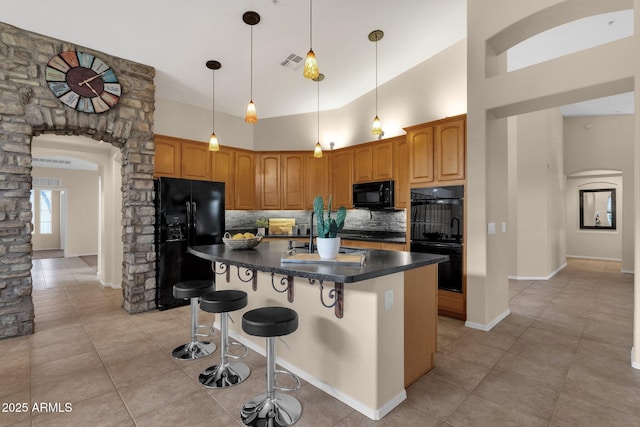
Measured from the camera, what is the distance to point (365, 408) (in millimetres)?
2023

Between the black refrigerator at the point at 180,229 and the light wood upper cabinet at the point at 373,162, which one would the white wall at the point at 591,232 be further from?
the black refrigerator at the point at 180,229

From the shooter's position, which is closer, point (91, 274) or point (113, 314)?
point (113, 314)

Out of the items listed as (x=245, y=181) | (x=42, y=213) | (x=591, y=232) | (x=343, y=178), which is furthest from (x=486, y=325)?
(x=42, y=213)

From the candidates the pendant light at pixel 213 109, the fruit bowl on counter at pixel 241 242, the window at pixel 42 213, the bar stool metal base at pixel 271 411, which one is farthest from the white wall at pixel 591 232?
the window at pixel 42 213

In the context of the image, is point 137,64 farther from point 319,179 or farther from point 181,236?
point 319,179

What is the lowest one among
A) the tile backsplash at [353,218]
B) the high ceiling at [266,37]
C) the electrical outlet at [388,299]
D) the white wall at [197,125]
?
the electrical outlet at [388,299]

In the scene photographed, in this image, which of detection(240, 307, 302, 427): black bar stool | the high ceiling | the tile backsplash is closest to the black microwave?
the tile backsplash

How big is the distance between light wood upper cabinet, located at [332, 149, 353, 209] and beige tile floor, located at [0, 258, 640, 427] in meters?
2.75

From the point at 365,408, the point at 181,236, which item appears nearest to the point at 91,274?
the point at 181,236

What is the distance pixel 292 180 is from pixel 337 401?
14.4ft

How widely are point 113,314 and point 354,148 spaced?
4.51m

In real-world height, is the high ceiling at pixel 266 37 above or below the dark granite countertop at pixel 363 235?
above

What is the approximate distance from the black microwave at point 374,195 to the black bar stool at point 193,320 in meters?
3.08

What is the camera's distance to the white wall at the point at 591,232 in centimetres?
854
